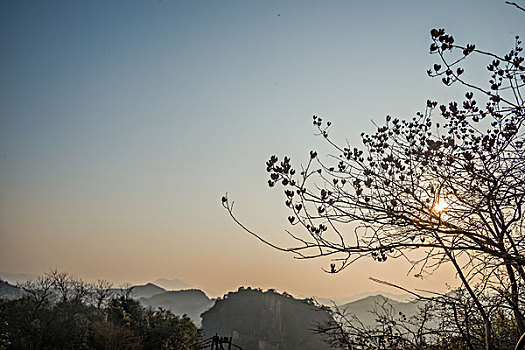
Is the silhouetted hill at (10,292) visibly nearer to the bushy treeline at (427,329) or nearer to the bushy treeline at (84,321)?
the bushy treeline at (84,321)

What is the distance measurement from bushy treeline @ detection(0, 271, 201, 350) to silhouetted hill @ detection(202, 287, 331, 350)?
39.0m

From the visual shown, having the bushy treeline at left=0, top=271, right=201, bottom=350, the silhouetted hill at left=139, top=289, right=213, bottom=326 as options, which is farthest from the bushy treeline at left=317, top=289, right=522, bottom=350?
the silhouetted hill at left=139, top=289, right=213, bottom=326

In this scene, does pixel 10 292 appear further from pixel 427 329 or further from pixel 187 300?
pixel 187 300

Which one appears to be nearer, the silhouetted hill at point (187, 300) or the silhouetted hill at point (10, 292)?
the silhouetted hill at point (10, 292)

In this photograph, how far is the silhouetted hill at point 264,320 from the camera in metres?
71.9

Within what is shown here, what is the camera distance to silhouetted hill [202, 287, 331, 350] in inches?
2830

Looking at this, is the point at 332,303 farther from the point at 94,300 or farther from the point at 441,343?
the point at 94,300

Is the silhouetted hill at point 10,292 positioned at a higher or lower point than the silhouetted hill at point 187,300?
lower

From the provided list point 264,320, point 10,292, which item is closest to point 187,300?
point 264,320

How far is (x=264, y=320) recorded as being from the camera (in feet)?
251

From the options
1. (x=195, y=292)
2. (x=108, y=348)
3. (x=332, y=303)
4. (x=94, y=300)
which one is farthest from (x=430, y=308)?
(x=195, y=292)

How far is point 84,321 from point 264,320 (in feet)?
171

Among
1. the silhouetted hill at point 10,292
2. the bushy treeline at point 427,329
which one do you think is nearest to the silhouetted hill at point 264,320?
the silhouetted hill at point 10,292

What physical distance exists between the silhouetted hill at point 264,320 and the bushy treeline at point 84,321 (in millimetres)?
38976
